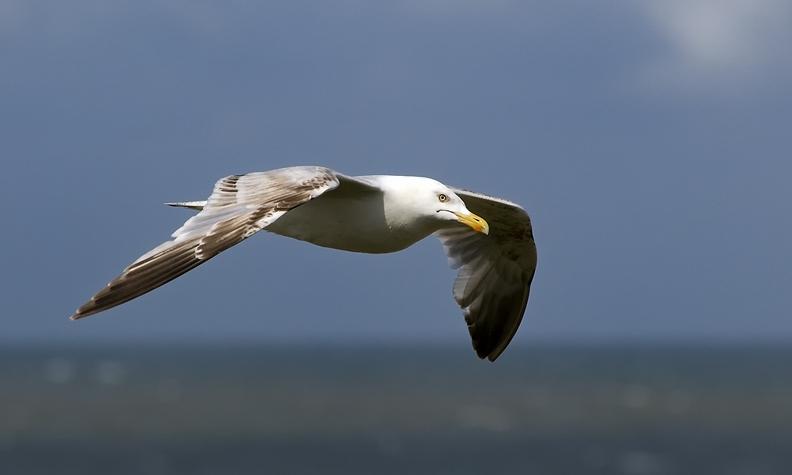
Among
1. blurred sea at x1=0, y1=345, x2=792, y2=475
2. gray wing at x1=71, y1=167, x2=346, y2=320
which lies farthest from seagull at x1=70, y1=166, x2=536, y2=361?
blurred sea at x1=0, y1=345, x2=792, y2=475

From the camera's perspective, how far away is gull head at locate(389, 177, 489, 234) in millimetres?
12609

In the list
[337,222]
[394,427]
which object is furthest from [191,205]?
[394,427]

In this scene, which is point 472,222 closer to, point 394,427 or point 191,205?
point 191,205

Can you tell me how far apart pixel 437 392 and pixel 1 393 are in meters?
40.4

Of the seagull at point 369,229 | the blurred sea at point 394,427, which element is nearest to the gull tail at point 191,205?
the seagull at point 369,229

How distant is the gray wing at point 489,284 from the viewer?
14992 millimetres

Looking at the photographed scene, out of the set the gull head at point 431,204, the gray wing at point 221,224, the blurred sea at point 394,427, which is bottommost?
the gray wing at point 221,224

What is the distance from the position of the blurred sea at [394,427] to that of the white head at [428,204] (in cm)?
5874

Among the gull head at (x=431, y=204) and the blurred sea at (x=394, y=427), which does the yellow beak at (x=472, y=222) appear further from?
the blurred sea at (x=394, y=427)

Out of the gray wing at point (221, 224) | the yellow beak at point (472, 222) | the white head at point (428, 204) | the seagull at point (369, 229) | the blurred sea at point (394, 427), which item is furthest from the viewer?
the blurred sea at point (394, 427)

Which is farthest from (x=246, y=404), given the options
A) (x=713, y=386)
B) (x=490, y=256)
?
(x=490, y=256)

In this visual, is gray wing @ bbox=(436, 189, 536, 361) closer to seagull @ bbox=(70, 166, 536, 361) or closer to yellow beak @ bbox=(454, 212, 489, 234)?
seagull @ bbox=(70, 166, 536, 361)

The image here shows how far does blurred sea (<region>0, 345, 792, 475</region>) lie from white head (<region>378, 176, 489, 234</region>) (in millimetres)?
58743

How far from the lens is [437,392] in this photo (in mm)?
138750
